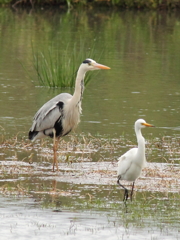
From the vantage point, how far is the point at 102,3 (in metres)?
42.2

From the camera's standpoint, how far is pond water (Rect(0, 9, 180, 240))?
670cm

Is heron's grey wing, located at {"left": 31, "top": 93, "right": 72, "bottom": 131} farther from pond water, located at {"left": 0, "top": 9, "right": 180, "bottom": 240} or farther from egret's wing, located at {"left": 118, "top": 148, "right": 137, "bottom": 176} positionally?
egret's wing, located at {"left": 118, "top": 148, "right": 137, "bottom": 176}

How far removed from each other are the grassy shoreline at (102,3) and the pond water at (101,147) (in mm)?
12539

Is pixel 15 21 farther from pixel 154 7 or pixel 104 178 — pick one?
pixel 104 178

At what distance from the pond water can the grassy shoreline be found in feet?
41.1

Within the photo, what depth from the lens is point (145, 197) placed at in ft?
25.5

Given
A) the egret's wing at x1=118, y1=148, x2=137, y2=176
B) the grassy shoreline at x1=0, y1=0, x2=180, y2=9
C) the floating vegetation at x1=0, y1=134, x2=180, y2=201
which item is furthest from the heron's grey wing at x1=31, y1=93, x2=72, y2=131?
the grassy shoreline at x1=0, y1=0, x2=180, y2=9

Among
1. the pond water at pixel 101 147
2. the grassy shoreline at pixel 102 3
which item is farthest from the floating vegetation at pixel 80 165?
the grassy shoreline at pixel 102 3

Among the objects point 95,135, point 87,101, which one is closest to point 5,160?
point 95,135

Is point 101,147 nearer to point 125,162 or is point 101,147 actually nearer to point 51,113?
point 51,113

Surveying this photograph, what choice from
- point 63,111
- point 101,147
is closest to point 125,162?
point 63,111

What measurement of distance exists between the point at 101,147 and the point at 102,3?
32536mm

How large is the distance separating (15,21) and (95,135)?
2187 cm

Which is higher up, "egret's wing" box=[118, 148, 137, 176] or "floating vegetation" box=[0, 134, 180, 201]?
"egret's wing" box=[118, 148, 137, 176]
